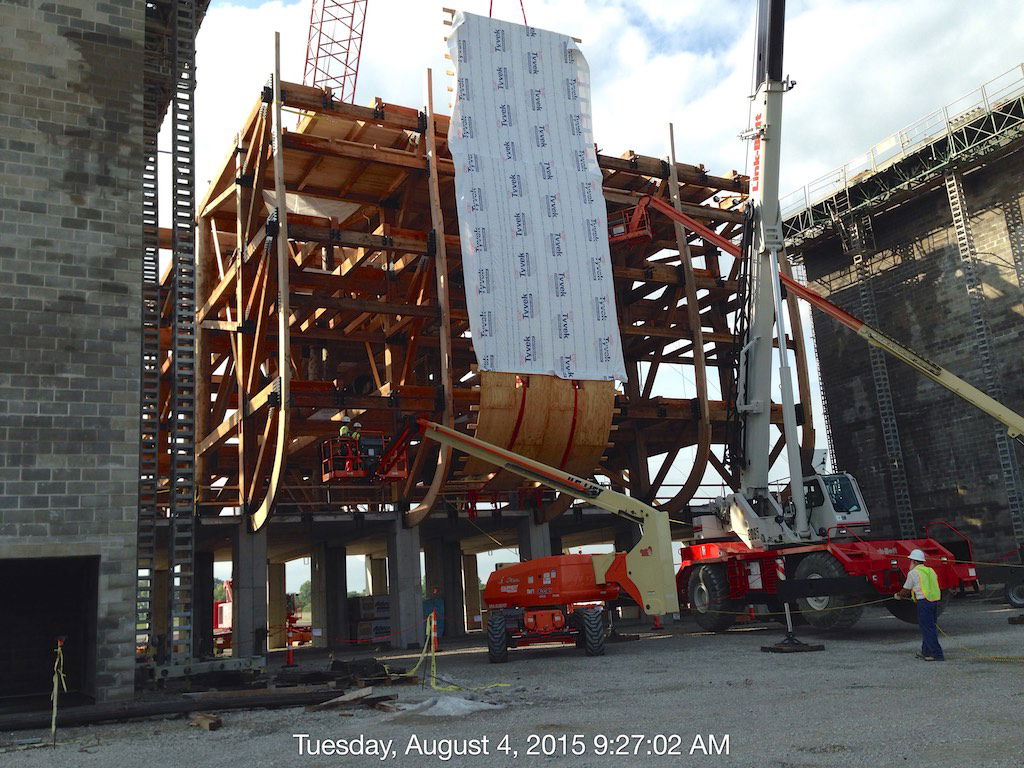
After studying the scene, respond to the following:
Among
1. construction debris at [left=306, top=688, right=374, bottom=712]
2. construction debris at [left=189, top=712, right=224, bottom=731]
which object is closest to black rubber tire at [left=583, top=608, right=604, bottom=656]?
construction debris at [left=306, top=688, right=374, bottom=712]

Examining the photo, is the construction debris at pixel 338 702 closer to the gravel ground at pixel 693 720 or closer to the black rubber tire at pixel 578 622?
the gravel ground at pixel 693 720

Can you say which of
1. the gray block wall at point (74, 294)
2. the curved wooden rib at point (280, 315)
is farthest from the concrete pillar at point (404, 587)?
the gray block wall at point (74, 294)

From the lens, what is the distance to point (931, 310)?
98.6 feet

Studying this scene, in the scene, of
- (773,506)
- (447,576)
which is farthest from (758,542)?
(447,576)

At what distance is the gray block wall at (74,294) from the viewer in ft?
44.8

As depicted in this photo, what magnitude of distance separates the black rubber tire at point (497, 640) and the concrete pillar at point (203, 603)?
1362cm

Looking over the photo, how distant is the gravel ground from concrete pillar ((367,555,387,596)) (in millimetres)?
29272

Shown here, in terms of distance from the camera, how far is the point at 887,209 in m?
31.9

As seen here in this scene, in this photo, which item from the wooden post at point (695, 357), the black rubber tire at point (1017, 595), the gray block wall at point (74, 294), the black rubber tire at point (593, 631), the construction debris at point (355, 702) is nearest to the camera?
the construction debris at point (355, 702)

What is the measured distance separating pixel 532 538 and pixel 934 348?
47.8 ft

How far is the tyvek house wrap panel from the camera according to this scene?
23594 millimetres

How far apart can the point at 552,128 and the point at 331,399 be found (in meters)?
10.0

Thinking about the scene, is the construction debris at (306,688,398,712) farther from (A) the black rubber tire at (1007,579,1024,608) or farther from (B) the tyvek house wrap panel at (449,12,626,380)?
(A) the black rubber tire at (1007,579,1024,608)

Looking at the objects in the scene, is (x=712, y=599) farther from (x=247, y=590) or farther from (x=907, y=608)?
(x=247, y=590)
